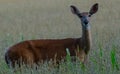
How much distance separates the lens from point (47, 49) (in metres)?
10.2

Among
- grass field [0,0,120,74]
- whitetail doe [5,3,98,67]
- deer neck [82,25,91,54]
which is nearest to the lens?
grass field [0,0,120,74]

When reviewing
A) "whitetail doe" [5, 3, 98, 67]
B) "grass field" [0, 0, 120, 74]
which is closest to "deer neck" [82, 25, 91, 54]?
"whitetail doe" [5, 3, 98, 67]

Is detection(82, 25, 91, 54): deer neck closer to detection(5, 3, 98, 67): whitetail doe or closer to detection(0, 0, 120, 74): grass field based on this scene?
detection(5, 3, 98, 67): whitetail doe

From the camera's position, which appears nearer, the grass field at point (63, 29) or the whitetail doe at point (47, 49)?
the grass field at point (63, 29)

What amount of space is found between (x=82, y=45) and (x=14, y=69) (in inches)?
71.3

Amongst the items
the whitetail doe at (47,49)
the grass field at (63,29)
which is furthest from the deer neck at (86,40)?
the grass field at (63,29)

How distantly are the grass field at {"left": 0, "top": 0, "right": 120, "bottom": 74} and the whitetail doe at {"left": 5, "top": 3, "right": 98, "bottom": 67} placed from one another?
9.1 inches

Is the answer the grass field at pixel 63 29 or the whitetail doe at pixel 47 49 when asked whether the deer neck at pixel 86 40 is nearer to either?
the whitetail doe at pixel 47 49

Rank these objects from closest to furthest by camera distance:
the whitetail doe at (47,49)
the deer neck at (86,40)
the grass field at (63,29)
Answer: the grass field at (63,29) → the whitetail doe at (47,49) → the deer neck at (86,40)

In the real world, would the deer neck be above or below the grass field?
above

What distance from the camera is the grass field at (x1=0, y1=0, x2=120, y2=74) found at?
26.8ft

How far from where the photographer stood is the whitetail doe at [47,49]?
32.6 ft

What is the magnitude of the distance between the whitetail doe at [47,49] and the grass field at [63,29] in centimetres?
23

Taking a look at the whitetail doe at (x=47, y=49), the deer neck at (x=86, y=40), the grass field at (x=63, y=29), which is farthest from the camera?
the deer neck at (x=86, y=40)
